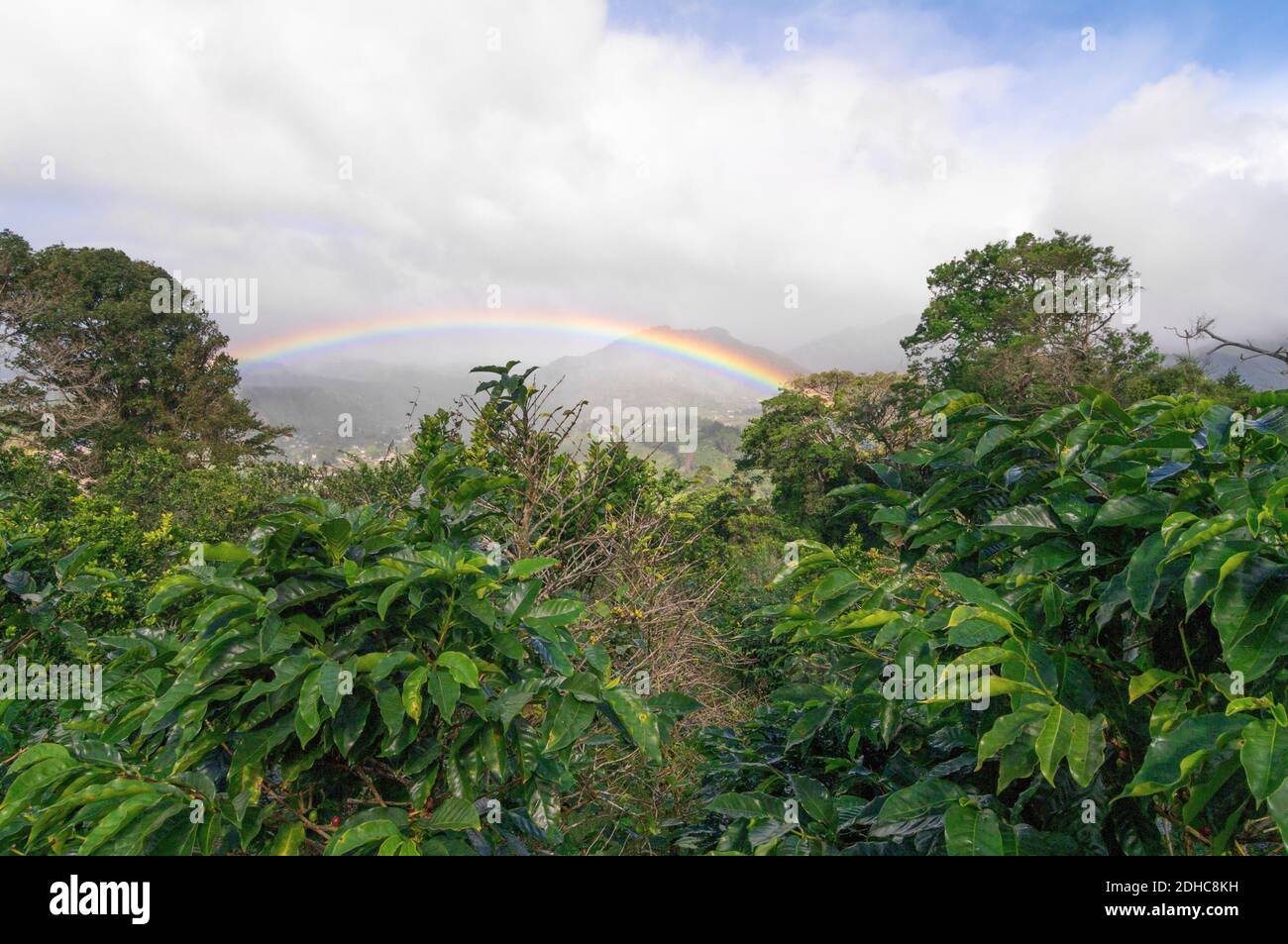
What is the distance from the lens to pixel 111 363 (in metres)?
21.0

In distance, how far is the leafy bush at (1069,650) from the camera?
3.19 feet

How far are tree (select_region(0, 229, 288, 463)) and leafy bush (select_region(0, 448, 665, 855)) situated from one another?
20189 mm

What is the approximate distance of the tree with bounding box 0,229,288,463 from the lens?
1861 centimetres

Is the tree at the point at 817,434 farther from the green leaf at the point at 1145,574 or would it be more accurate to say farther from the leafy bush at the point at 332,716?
the leafy bush at the point at 332,716

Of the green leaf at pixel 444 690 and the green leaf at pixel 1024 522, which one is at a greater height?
the green leaf at pixel 1024 522

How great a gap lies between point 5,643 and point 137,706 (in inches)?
46.7

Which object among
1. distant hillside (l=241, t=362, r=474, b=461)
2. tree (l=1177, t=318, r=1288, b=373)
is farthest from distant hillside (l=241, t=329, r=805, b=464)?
tree (l=1177, t=318, r=1288, b=373)

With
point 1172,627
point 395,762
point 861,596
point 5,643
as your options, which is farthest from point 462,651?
point 5,643

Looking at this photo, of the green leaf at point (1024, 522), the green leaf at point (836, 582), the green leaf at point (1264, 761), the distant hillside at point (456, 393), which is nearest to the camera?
the green leaf at point (1264, 761)

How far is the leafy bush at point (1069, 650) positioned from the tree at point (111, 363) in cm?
2091

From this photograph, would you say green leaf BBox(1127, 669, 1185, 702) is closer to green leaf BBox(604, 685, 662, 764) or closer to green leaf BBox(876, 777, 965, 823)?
green leaf BBox(876, 777, 965, 823)

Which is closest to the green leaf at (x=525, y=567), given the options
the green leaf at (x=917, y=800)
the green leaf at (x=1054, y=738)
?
the green leaf at (x=917, y=800)
